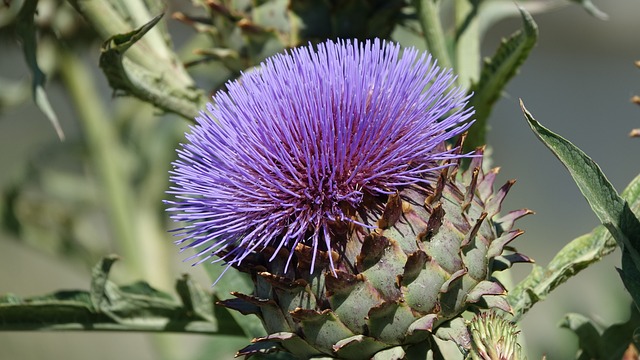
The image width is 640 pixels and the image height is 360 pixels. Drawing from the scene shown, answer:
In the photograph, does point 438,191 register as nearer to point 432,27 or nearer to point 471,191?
point 471,191

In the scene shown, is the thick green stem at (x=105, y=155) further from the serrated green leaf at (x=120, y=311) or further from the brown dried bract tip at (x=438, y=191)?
the brown dried bract tip at (x=438, y=191)

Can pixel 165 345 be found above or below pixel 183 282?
below

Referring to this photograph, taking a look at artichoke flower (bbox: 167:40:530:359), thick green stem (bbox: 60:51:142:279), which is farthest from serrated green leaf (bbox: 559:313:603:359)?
thick green stem (bbox: 60:51:142:279)

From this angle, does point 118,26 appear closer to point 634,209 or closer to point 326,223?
point 326,223

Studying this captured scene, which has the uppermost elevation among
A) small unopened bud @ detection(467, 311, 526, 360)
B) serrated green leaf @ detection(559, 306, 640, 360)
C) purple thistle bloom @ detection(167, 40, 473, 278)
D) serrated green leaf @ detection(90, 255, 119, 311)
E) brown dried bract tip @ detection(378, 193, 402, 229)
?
purple thistle bloom @ detection(167, 40, 473, 278)

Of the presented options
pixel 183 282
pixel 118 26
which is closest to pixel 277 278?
pixel 183 282

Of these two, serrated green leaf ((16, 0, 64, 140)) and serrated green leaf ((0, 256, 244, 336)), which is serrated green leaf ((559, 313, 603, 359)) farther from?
serrated green leaf ((16, 0, 64, 140))
